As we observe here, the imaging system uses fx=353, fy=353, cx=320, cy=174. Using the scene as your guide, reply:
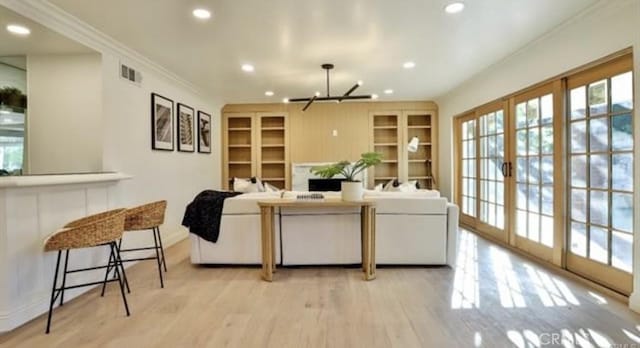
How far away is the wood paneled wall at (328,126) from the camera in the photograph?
7.41m

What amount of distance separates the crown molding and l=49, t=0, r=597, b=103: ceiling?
0.30ft

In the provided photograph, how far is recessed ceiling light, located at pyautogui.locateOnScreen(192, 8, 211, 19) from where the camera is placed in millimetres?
2938

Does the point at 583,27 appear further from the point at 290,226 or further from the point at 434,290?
the point at 290,226

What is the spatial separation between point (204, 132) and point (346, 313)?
15.7 feet

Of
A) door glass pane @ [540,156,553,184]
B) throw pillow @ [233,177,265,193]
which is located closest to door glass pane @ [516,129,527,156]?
door glass pane @ [540,156,553,184]

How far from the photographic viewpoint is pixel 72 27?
3131mm

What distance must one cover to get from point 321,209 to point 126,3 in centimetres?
252

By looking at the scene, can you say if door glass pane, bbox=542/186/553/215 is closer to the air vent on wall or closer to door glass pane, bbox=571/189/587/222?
→ door glass pane, bbox=571/189/587/222

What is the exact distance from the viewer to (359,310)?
2688 millimetres

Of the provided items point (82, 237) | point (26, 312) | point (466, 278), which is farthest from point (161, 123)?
point (466, 278)

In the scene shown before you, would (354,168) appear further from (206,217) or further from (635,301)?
(635,301)

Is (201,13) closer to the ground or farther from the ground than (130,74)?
farther from the ground

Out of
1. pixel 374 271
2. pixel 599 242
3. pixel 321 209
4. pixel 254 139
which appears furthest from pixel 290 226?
pixel 254 139

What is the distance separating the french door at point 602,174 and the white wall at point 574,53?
0.19m
